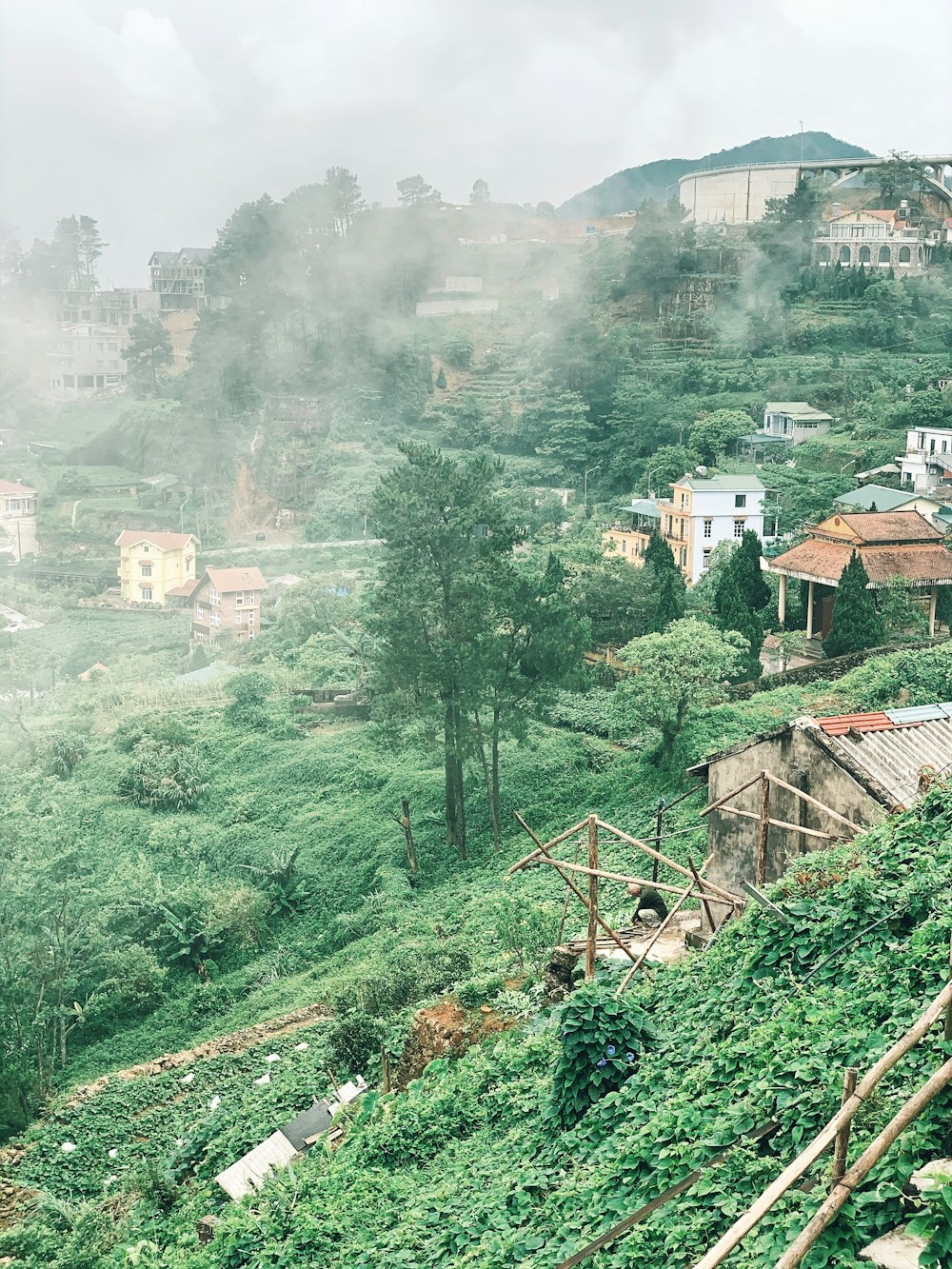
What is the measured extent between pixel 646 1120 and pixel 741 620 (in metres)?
11.1

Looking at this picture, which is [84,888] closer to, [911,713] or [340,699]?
[340,699]

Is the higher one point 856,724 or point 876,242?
point 876,242

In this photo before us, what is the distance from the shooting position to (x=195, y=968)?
11078 mm

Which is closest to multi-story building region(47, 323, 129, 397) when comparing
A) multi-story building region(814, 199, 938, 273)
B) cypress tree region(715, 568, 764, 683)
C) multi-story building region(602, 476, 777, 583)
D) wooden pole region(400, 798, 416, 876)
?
multi-story building region(814, 199, 938, 273)

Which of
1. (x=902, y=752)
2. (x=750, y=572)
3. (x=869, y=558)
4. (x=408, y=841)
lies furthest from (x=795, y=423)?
(x=902, y=752)

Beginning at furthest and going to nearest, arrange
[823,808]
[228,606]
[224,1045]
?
1. [228,606]
2. [224,1045]
3. [823,808]

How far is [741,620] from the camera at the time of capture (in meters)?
14.6

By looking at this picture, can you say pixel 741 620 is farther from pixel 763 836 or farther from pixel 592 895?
pixel 592 895

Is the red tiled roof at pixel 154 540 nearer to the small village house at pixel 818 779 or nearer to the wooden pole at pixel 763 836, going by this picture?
the small village house at pixel 818 779

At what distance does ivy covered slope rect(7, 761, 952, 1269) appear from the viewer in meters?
3.21

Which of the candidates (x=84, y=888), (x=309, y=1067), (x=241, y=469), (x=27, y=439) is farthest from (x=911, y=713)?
(x=27, y=439)

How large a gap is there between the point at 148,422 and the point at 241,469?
4.05 m

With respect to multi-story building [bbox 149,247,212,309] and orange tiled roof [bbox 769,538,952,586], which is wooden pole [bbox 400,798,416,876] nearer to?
orange tiled roof [bbox 769,538,952,586]

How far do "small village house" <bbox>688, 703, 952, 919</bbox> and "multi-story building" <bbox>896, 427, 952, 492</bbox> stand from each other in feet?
51.1
